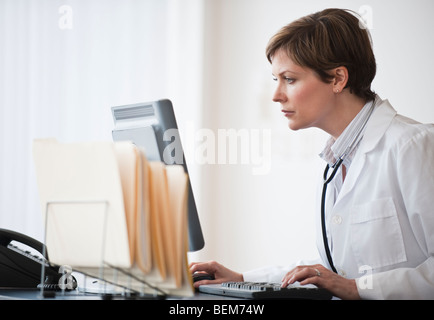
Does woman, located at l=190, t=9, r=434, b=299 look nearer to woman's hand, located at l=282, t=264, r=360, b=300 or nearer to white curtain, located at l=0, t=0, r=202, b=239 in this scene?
woman's hand, located at l=282, t=264, r=360, b=300

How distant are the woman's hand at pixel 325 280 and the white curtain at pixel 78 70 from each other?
2.02 metres

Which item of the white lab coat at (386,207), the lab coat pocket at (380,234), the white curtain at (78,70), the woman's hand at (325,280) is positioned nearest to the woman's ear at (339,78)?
the white lab coat at (386,207)

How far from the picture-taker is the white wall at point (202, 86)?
9.41ft

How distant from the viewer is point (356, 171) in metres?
1.54

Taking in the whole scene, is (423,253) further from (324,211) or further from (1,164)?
(1,164)

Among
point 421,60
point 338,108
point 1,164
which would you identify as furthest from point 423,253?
point 1,164

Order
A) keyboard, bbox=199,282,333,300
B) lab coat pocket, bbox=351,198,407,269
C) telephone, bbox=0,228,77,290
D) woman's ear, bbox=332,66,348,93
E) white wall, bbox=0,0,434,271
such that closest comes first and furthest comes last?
keyboard, bbox=199,282,333,300
telephone, bbox=0,228,77,290
lab coat pocket, bbox=351,198,407,269
woman's ear, bbox=332,66,348,93
white wall, bbox=0,0,434,271

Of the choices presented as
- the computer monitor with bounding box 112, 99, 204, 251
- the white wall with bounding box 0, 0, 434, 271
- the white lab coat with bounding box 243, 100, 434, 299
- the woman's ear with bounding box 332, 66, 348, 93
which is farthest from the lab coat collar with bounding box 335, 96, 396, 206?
the white wall with bounding box 0, 0, 434, 271

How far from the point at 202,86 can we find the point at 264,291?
2548mm

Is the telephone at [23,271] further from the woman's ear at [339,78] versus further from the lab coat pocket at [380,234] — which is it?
the woman's ear at [339,78]

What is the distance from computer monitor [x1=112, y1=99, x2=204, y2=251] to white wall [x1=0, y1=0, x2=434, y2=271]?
69.7 inches

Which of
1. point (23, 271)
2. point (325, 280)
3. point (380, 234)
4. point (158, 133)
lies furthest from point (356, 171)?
point (23, 271)

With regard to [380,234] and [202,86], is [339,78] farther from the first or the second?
[202,86]

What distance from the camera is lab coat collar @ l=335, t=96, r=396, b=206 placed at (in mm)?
1529
